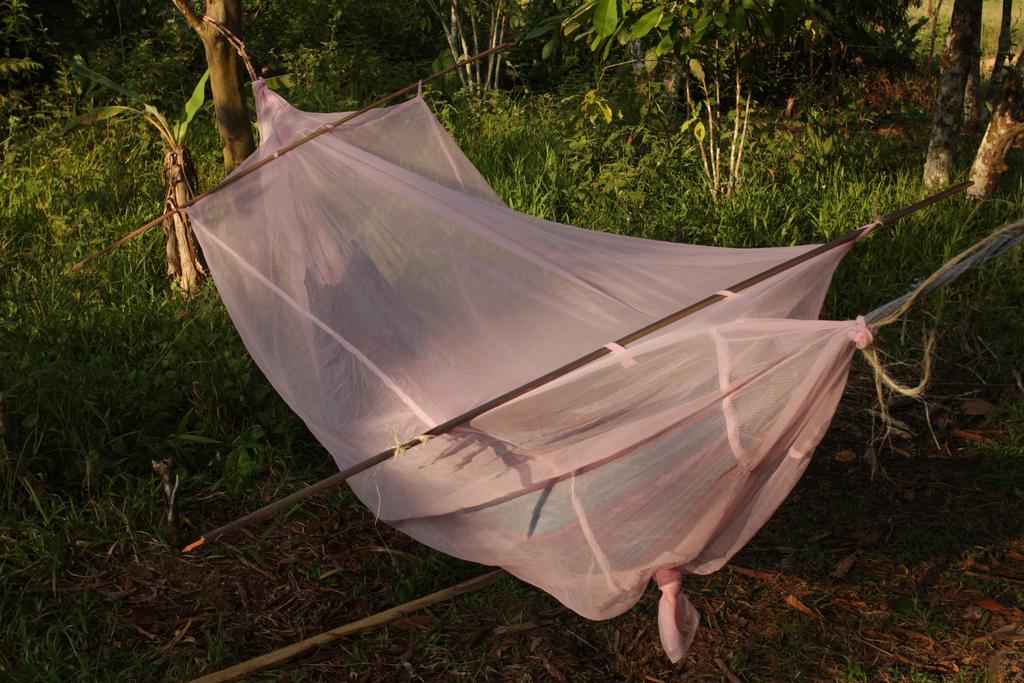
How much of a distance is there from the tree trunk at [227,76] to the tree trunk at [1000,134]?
9.55 feet

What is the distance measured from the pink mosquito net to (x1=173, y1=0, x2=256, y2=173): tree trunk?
500mm

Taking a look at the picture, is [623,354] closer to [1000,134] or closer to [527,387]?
[527,387]

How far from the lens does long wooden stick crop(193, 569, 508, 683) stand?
2164mm

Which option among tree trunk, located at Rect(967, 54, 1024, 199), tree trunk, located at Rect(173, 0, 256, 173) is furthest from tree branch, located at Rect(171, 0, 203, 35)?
tree trunk, located at Rect(967, 54, 1024, 199)

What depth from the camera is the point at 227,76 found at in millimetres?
3662

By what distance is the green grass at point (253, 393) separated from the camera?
7.56 ft

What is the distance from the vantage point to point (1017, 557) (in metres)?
2.53

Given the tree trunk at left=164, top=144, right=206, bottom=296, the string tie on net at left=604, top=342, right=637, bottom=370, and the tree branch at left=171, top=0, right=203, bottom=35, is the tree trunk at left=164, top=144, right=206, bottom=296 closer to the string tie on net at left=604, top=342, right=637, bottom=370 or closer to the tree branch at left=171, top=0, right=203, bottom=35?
the tree branch at left=171, top=0, right=203, bottom=35

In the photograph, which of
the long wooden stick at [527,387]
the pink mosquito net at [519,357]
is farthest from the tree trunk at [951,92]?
the long wooden stick at [527,387]

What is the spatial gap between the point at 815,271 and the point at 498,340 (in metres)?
0.91

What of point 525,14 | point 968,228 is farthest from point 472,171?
point 525,14

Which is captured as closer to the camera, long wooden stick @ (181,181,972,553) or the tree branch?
long wooden stick @ (181,181,972,553)

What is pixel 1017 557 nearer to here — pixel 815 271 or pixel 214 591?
pixel 815 271

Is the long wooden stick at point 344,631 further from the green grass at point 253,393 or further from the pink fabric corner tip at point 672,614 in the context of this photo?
the pink fabric corner tip at point 672,614
